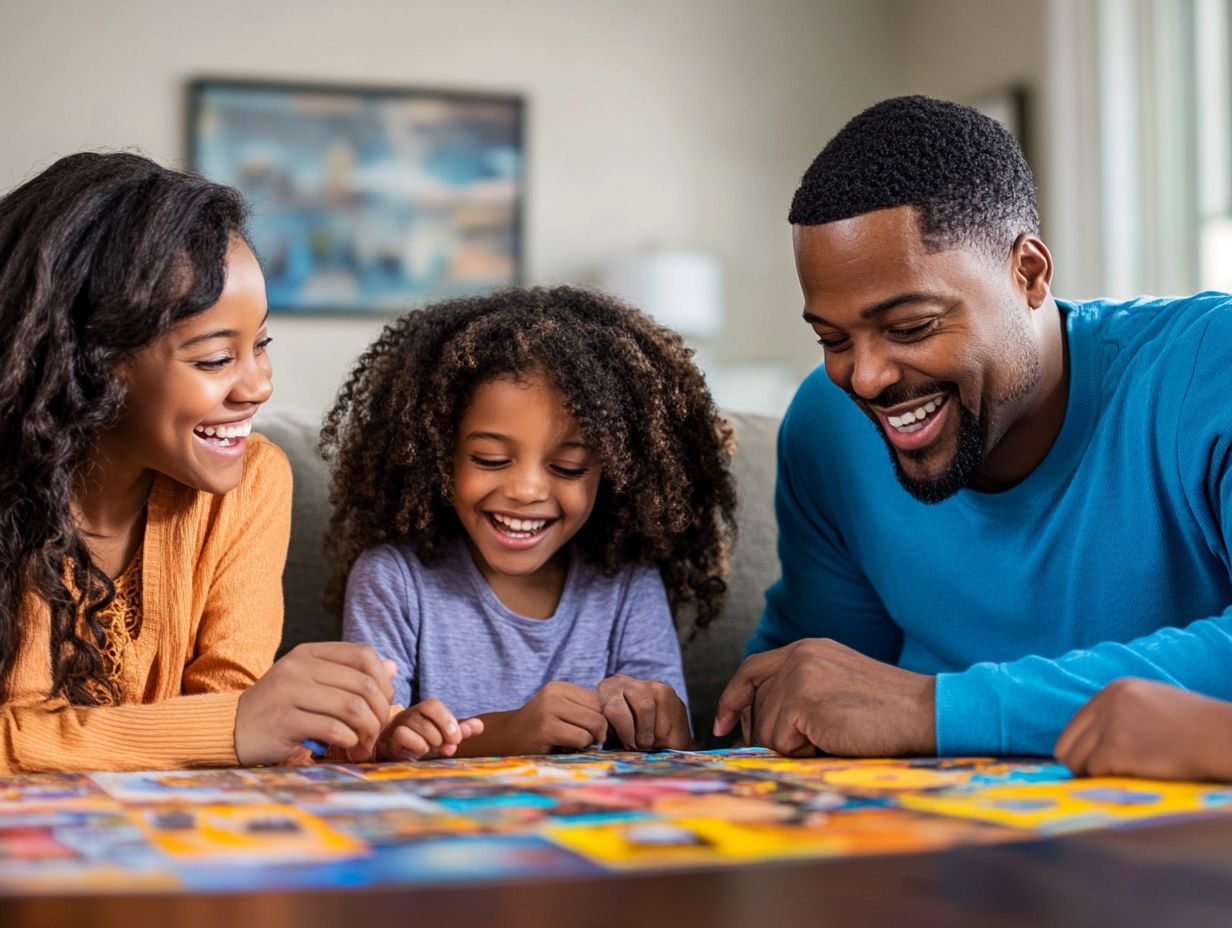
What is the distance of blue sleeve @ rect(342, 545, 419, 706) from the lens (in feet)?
5.10

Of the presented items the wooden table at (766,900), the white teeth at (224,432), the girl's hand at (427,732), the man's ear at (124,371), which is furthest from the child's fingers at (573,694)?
the wooden table at (766,900)

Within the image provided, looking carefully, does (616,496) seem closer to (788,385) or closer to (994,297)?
(994,297)

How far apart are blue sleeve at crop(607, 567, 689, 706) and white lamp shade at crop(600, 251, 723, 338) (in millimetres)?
3544

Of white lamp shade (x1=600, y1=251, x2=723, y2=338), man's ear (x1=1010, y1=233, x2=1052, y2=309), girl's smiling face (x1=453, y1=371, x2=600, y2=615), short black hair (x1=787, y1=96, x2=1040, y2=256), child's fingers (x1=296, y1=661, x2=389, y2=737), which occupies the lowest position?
child's fingers (x1=296, y1=661, x2=389, y2=737)

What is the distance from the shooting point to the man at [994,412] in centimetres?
128

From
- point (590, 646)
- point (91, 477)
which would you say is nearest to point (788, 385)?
point (590, 646)

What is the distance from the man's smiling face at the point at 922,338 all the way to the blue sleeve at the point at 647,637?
40 centimetres

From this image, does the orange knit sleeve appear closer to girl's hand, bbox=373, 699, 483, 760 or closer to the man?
girl's hand, bbox=373, 699, 483, 760

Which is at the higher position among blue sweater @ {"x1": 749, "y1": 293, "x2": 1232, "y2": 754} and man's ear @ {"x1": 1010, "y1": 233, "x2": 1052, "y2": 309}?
man's ear @ {"x1": 1010, "y1": 233, "x2": 1052, "y2": 309}

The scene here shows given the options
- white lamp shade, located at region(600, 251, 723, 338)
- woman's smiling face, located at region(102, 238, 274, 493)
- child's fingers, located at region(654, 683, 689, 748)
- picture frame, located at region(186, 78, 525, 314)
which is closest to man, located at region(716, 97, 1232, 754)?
child's fingers, located at region(654, 683, 689, 748)

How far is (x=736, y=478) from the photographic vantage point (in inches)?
77.5

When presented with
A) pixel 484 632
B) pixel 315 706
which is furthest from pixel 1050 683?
pixel 484 632

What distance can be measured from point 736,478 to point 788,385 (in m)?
3.84

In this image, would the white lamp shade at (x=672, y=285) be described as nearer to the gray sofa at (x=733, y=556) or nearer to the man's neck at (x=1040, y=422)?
the gray sofa at (x=733, y=556)
